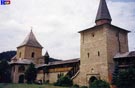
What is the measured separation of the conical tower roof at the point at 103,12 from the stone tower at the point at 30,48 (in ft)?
89.5

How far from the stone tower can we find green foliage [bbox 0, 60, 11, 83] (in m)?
8.23

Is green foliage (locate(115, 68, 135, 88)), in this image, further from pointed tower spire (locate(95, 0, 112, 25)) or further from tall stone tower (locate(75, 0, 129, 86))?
pointed tower spire (locate(95, 0, 112, 25))

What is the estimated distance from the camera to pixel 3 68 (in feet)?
146

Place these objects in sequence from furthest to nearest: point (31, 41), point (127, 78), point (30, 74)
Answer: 1. point (31, 41)
2. point (30, 74)
3. point (127, 78)

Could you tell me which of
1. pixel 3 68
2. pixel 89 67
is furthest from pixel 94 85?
pixel 3 68

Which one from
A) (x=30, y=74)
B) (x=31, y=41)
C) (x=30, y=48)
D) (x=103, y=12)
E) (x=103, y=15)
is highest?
(x=103, y=12)

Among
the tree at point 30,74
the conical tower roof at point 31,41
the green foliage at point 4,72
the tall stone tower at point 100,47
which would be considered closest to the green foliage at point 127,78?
the tall stone tower at point 100,47

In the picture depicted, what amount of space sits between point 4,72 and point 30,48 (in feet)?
39.7

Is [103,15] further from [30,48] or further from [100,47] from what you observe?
[30,48]

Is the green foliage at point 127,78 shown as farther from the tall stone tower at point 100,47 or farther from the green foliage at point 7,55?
the green foliage at point 7,55

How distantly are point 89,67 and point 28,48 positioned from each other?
27474mm

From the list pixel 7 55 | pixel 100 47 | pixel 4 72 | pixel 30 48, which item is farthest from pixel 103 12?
pixel 7 55

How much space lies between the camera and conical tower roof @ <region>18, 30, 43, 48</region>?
2197 inches

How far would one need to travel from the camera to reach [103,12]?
3347 cm
